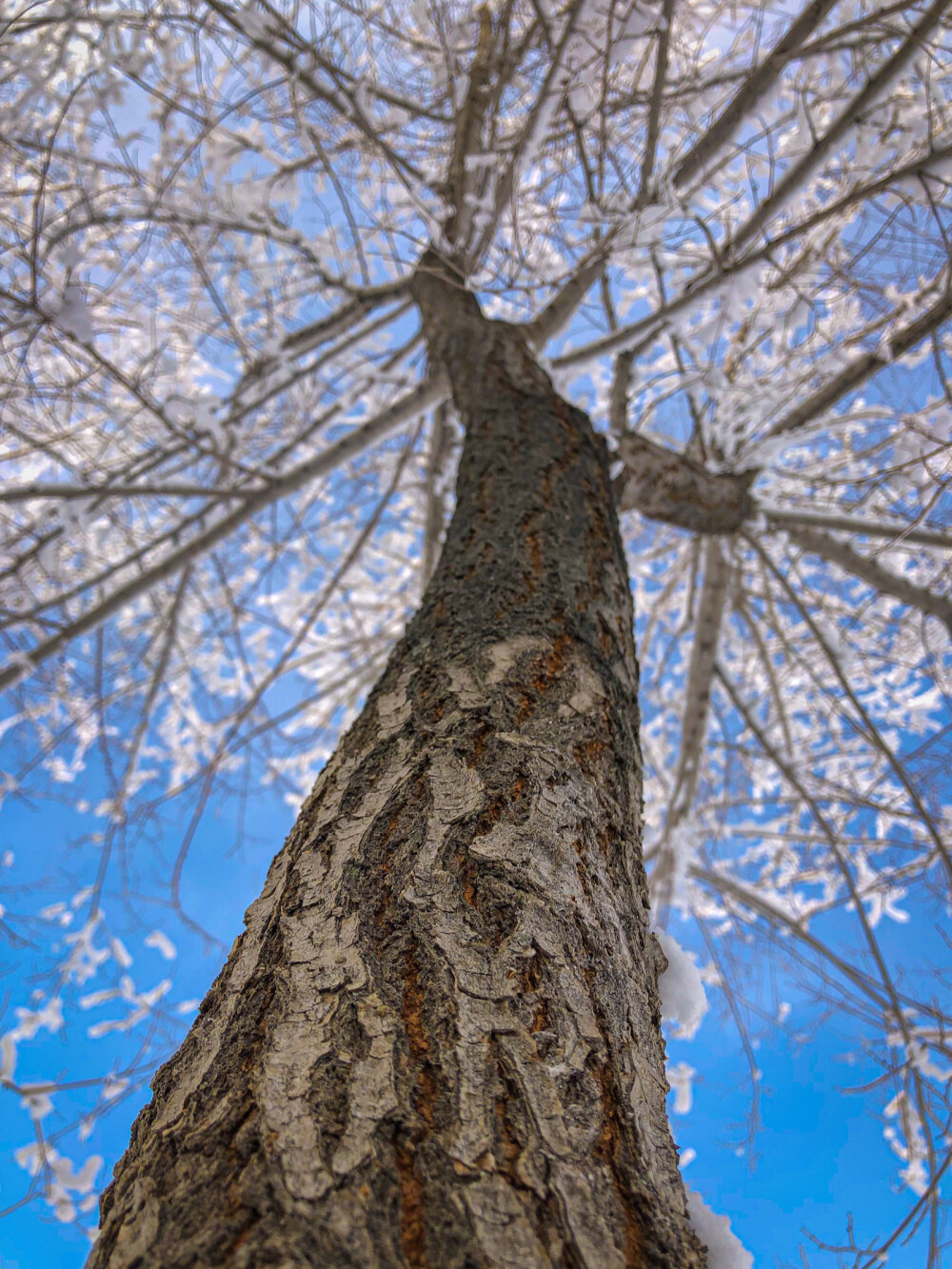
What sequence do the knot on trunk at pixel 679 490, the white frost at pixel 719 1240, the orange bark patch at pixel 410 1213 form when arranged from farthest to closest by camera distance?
the knot on trunk at pixel 679 490, the white frost at pixel 719 1240, the orange bark patch at pixel 410 1213

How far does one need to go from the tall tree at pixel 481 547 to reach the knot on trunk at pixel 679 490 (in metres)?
0.02

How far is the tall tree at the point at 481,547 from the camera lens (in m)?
0.50

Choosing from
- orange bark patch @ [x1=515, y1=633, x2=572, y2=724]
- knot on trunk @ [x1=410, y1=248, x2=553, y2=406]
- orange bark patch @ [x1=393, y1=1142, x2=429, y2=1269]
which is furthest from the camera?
knot on trunk @ [x1=410, y1=248, x2=553, y2=406]

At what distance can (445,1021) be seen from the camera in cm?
55

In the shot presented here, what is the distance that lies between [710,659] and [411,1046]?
2258 millimetres

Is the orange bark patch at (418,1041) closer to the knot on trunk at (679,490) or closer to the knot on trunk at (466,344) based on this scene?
the knot on trunk at (466,344)

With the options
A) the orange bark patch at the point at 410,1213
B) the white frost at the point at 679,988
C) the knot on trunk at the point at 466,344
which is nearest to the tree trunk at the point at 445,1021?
the orange bark patch at the point at 410,1213

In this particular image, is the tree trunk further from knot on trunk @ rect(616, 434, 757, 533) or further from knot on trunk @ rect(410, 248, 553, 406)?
knot on trunk @ rect(616, 434, 757, 533)

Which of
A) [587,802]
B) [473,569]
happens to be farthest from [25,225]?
[587,802]

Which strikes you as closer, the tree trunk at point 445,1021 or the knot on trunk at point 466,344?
the tree trunk at point 445,1021

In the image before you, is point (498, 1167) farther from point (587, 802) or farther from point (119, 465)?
point (119, 465)

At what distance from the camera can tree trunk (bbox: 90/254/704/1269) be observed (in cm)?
43

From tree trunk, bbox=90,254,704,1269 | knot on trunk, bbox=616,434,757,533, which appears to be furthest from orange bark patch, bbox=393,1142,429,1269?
knot on trunk, bbox=616,434,757,533

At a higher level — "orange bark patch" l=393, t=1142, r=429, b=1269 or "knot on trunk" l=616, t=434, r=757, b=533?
"knot on trunk" l=616, t=434, r=757, b=533
